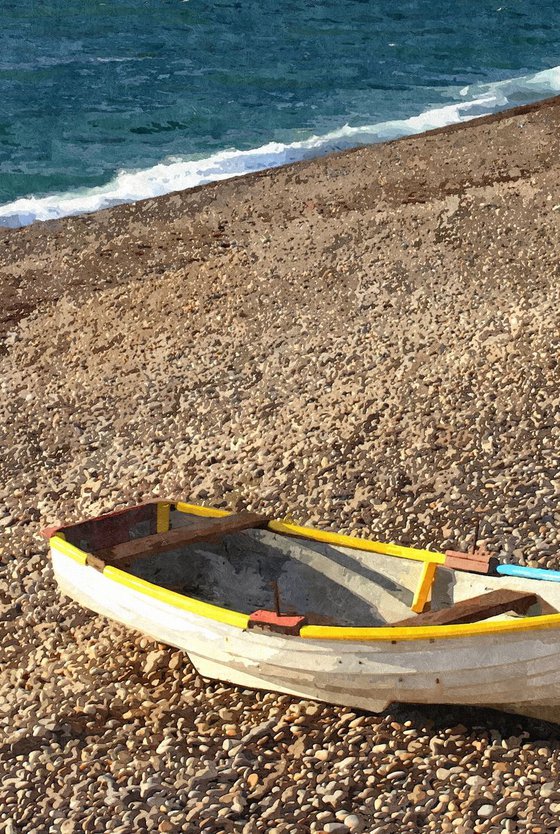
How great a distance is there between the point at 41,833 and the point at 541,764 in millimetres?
3987

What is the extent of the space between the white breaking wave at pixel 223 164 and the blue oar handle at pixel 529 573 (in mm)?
20562

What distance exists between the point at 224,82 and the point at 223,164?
37.4 feet

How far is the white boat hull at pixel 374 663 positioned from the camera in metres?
7.96

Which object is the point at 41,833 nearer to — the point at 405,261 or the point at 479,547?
the point at 479,547

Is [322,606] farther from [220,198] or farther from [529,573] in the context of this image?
[220,198]

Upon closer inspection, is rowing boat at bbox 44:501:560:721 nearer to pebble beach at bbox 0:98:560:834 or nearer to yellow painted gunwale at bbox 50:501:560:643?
yellow painted gunwale at bbox 50:501:560:643

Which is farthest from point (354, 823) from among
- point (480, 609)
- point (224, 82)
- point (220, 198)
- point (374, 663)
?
point (224, 82)

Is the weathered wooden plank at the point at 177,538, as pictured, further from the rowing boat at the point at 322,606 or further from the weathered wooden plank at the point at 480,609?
the weathered wooden plank at the point at 480,609

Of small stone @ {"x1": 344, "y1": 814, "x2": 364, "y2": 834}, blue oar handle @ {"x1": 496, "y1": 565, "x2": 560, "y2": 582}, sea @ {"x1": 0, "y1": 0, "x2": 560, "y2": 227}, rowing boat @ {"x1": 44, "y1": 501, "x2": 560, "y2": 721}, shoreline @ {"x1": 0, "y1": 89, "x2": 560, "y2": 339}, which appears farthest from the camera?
sea @ {"x1": 0, "y1": 0, "x2": 560, "y2": 227}

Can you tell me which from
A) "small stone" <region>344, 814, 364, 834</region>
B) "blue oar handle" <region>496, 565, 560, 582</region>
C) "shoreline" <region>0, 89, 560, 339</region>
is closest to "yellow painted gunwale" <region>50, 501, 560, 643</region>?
"blue oar handle" <region>496, 565, 560, 582</region>

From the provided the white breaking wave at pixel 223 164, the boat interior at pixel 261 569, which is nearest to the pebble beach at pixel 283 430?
the boat interior at pixel 261 569

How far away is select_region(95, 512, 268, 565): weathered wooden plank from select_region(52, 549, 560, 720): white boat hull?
53 cm

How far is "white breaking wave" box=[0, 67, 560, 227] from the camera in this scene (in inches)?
1097

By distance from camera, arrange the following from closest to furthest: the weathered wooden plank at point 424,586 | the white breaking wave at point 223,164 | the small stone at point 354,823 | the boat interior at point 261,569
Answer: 1. the small stone at point 354,823
2. the weathered wooden plank at point 424,586
3. the boat interior at point 261,569
4. the white breaking wave at point 223,164
